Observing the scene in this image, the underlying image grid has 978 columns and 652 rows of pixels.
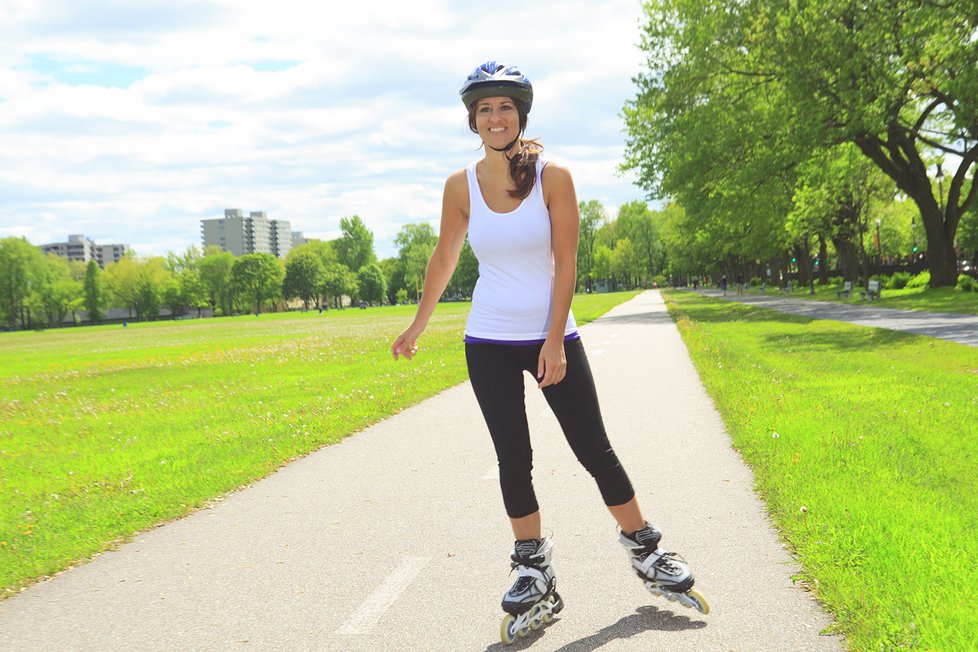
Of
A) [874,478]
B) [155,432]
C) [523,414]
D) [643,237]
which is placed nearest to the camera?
[523,414]

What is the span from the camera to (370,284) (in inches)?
4754

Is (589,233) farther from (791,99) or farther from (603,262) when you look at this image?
(791,99)

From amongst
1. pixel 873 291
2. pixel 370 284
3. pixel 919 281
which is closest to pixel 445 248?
pixel 873 291

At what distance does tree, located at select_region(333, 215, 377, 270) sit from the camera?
12656cm

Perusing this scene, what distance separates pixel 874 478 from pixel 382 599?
138 inches

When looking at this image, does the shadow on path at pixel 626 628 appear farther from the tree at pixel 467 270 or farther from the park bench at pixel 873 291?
the tree at pixel 467 270

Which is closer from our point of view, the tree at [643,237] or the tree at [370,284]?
the tree at [370,284]

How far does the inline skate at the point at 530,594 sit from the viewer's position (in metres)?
3.13

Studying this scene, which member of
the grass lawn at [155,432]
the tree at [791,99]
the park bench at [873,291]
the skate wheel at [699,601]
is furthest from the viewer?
the park bench at [873,291]

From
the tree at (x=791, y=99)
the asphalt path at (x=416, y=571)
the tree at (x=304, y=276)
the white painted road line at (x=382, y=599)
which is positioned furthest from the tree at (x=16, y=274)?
the white painted road line at (x=382, y=599)

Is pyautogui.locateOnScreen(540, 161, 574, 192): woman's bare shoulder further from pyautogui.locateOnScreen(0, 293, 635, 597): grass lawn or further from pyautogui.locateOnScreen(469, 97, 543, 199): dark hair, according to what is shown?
pyautogui.locateOnScreen(0, 293, 635, 597): grass lawn

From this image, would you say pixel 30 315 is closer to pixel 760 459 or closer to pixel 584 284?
pixel 584 284

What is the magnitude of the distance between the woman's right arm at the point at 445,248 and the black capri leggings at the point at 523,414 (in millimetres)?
354

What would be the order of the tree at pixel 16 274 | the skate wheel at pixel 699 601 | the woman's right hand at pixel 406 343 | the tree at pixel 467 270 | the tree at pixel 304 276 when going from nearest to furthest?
1. the skate wheel at pixel 699 601
2. the woman's right hand at pixel 406 343
3. the tree at pixel 16 274
4. the tree at pixel 467 270
5. the tree at pixel 304 276
